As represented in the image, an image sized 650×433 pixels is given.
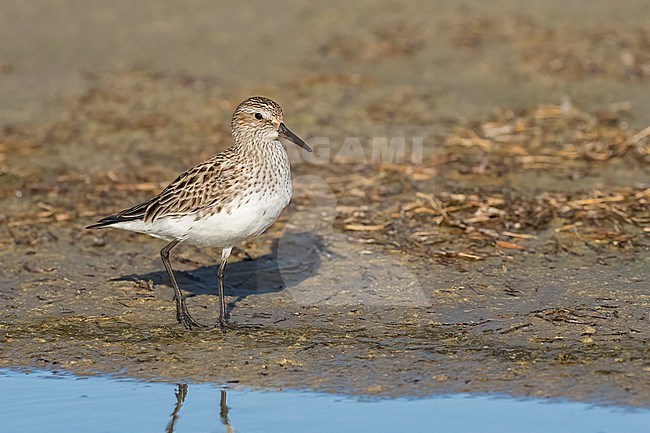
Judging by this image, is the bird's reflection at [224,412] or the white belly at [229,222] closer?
the bird's reflection at [224,412]

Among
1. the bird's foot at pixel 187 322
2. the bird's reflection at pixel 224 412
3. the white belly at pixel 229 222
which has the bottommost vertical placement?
the bird's reflection at pixel 224 412

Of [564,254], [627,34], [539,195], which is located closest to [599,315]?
[564,254]

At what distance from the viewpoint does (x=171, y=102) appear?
14.1 meters

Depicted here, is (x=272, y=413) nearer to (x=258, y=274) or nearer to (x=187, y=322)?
(x=187, y=322)

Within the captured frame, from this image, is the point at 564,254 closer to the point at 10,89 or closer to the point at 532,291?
the point at 532,291

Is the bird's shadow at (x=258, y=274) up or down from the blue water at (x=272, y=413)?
up

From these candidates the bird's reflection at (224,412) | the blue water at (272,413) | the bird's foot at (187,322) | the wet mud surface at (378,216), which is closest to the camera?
the blue water at (272,413)

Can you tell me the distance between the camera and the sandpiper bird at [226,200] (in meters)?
7.84

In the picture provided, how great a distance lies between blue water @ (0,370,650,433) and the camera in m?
6.34

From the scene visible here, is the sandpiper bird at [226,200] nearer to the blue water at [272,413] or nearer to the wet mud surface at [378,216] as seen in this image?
the wet mud surface at [378,216]

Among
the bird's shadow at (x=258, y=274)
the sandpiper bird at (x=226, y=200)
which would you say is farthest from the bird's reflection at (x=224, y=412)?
the bird's shadow at (x=258, y=274)

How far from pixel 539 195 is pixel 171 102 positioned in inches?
213

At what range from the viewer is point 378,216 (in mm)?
10219

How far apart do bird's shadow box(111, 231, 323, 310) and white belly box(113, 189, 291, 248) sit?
0.72 meters
